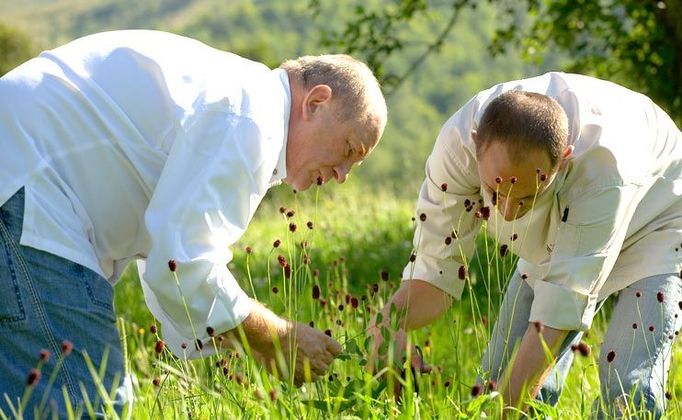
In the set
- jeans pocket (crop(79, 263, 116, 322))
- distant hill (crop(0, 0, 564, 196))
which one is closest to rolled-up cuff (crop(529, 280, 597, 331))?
jeans pocket (crop(79, 263, 116, 322))

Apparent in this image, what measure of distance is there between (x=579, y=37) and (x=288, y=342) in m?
10.3

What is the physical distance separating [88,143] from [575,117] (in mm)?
1776

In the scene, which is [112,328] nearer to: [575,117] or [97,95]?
[97,95]

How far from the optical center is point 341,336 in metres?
4.21

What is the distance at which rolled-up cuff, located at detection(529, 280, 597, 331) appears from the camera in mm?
4012

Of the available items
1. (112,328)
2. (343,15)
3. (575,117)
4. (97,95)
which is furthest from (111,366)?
(343,15)

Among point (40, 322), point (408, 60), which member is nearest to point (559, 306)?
point (40, 322)

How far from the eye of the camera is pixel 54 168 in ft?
11.4

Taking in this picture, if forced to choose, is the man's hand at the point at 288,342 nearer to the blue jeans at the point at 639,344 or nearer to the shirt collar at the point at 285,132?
the shirt collar at the point at 285,132

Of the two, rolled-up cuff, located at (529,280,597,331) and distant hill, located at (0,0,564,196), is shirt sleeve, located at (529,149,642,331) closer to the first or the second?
rolled-up cuff, located at (529,280,597,331)

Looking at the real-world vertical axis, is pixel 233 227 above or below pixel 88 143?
below

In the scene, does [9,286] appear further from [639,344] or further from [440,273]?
[639,344]

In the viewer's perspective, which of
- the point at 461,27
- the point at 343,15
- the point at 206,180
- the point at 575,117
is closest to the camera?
the point at 206,180

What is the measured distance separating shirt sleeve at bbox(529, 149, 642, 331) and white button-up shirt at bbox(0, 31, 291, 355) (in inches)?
42.5
